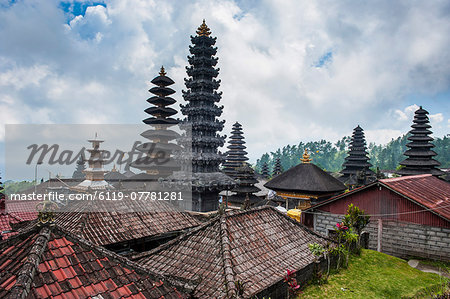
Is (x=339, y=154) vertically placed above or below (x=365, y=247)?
above

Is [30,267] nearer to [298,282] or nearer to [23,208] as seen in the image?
[298,282]

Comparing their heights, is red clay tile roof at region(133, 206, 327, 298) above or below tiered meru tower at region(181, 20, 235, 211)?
below

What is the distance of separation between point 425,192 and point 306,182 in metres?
9.37

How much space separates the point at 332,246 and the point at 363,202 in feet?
17.9

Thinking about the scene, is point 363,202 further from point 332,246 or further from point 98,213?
point 98,213

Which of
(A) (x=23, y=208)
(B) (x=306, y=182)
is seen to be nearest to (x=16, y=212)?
(A) (x=23, y=208)

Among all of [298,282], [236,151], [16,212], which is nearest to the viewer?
[298,282]

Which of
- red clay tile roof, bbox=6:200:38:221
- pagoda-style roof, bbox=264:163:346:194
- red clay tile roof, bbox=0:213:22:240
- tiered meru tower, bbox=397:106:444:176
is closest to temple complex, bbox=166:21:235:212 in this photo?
pagoda-style roof, bbox=264:163:346:194

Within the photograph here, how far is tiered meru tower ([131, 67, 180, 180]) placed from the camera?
29.0 metres

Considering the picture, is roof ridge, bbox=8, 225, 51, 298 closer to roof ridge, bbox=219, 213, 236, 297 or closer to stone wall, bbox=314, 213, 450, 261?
roof ridge, bbox=219, 213, 236, 297

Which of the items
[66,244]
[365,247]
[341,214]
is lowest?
[365,247]

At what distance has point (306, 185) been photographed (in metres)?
24.4

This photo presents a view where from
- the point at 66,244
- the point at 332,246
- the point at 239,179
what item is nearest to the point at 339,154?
the point at 239,179

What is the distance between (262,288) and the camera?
7707 millimetres
